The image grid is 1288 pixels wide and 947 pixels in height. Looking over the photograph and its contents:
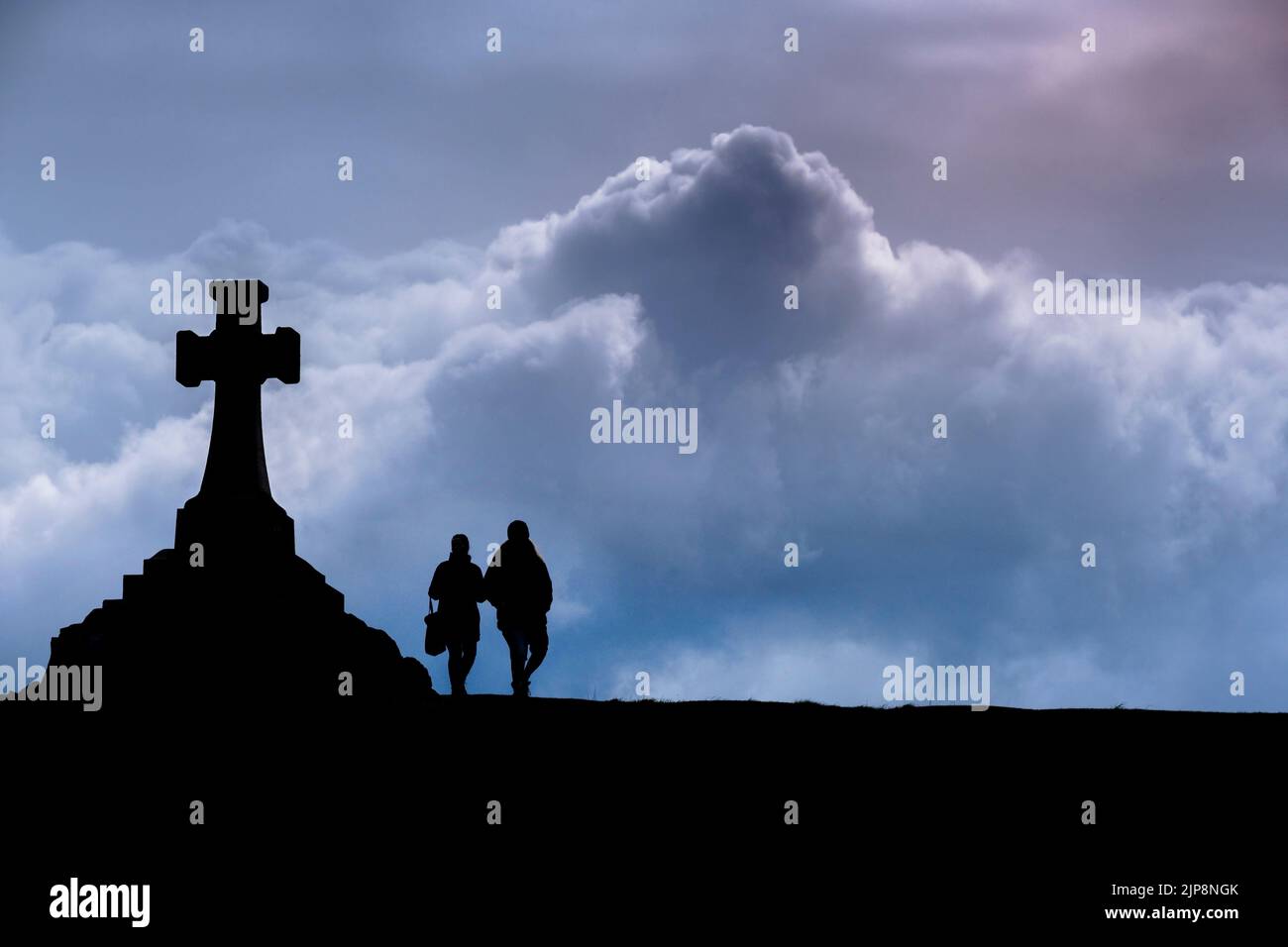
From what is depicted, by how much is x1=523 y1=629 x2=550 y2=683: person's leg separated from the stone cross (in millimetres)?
3435

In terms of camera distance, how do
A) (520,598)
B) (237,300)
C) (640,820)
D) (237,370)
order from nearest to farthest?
(640,820)
(520,598)
(237,370)
(237,300)

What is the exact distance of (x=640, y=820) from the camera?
35.7ft

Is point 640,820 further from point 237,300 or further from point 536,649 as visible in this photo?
point 237,300

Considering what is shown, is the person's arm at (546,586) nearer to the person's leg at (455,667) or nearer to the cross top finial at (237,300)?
the person's leg at (455,667)

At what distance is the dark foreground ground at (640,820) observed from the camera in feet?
31.7

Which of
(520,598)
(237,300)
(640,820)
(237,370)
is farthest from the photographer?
(237,300)

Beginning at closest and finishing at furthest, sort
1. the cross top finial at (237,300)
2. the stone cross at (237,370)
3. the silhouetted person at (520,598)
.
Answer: the silhouetted person at (520,598) < the stone cross at (237,370) < the cross top finial at (237,300)

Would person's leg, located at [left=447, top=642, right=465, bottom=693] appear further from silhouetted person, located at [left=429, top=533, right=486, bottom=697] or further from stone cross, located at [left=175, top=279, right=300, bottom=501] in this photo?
stone cross, located at [left=175, top=279, right=300, bottom=501]

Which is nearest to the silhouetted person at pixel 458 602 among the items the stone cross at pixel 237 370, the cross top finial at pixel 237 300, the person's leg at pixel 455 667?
the person's leg at pixel 455 667

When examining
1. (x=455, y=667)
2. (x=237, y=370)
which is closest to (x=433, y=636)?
(x=455, y=667)

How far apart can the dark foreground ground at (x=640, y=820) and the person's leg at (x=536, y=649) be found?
1.21 meters

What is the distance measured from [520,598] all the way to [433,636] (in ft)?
3.23

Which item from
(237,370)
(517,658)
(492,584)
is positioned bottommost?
(517,658)
